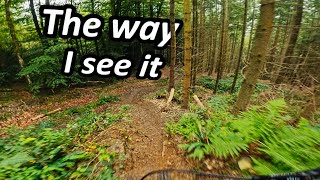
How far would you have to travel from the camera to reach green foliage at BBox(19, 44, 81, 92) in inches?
677

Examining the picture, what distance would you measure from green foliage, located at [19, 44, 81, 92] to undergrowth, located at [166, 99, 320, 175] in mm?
15421

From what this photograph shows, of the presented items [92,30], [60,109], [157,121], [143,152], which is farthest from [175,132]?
[92,30]

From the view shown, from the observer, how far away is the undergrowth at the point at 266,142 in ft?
12.1

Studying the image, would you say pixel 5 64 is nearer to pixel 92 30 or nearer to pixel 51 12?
pixel 92 30

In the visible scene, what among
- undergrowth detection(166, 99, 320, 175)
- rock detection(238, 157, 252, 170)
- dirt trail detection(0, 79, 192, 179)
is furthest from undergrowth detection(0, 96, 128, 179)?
rock detection(238, 157, 252, 170)

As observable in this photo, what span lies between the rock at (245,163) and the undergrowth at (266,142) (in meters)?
0.11

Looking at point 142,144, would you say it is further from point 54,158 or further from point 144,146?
point 54,158

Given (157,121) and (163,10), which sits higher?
(163,10)

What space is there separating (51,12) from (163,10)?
1875 centimetres

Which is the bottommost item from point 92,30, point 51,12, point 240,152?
point 240,152

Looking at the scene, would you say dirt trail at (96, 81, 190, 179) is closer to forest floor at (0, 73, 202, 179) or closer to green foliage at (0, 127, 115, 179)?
forest floor at (0, 73, 202, 179)

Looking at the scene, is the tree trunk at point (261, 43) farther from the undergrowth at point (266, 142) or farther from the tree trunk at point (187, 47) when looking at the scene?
the tree trunk at point (187, 47)

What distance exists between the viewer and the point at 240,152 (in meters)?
4.39

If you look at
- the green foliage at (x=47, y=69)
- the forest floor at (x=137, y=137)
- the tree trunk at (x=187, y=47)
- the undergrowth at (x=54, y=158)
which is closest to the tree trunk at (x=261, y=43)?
the forest floor at (x=137, y=137)
